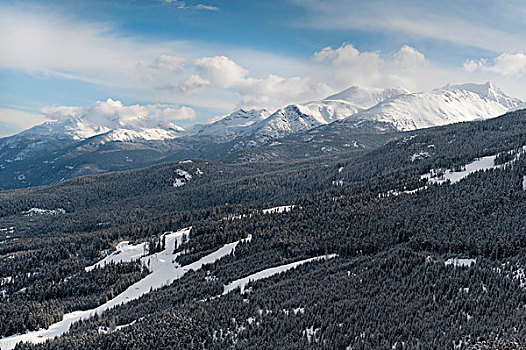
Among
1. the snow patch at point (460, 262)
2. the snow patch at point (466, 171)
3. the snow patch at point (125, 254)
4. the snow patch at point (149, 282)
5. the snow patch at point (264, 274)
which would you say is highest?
the snow patch at point (466, 171)

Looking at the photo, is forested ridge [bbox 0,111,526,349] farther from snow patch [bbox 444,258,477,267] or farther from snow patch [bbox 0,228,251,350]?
snow patch [bbox 0,228,251,350]

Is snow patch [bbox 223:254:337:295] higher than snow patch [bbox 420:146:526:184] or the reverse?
the reverse

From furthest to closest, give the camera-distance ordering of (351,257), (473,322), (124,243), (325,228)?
(124,243)
(325,228)
(351,257)
(473,322)

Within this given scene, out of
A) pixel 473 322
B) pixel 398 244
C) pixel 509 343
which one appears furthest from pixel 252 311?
pixel 398 244

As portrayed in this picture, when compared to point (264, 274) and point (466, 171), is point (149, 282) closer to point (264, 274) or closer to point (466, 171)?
point (264, 274)

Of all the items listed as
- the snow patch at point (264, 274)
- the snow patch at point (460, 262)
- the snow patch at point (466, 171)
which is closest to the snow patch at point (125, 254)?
the snow patch at point (264, 274)

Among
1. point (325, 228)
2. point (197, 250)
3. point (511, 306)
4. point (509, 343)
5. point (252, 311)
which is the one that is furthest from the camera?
point (197, 250)

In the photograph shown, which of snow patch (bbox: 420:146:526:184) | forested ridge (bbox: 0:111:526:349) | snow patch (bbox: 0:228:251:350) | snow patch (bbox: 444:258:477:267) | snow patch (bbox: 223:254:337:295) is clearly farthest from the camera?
snow patch (bbox: 420:146:526:184)

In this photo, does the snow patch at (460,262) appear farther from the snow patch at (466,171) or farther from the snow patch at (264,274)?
the snow patch at (466,171)

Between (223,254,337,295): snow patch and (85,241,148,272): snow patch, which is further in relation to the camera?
(85,241,148,272): snow patch

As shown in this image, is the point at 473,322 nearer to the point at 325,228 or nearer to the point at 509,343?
the point at 509,343

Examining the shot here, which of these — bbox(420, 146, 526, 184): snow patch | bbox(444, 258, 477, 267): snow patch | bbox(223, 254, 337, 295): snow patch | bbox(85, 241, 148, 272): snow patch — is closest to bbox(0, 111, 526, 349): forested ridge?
bbox(444, 258, 477, 267): snow patch
